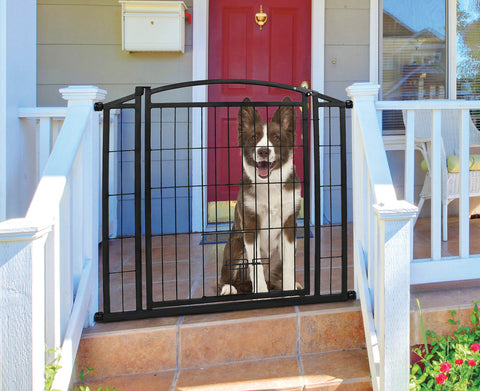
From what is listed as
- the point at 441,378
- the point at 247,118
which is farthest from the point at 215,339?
the point at 247,118

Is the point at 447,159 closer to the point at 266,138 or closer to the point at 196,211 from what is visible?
the point at 266,138

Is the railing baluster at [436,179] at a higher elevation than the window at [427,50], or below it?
below

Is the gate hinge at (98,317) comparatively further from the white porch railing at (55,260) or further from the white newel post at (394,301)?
the white newel post at (394,301)

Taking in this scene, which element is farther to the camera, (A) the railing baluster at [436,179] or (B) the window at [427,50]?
(B) the window at [427,50]

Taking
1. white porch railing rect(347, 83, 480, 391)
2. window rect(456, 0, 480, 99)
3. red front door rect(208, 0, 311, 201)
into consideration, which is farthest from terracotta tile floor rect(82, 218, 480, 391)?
window rect(456, 0, 480, 99)

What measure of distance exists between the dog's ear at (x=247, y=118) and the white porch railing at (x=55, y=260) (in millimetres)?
647

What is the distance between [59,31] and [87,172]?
7.01 ft

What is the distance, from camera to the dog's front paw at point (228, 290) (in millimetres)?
1896

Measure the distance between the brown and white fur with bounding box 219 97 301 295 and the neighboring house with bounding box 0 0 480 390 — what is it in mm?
1543

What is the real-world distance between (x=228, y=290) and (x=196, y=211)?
4.95 feet

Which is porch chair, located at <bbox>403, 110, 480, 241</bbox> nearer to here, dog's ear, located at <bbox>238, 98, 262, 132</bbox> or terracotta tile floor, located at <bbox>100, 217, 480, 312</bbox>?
terracotta tile floor, located at <bbox>100, 217, 480, 312</bbox>

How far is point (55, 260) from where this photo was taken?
138cm

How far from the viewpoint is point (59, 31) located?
3.23 meters

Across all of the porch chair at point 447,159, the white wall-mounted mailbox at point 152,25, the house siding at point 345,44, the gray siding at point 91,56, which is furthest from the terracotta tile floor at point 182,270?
the white wall-mounted mailbox at point 152,25
